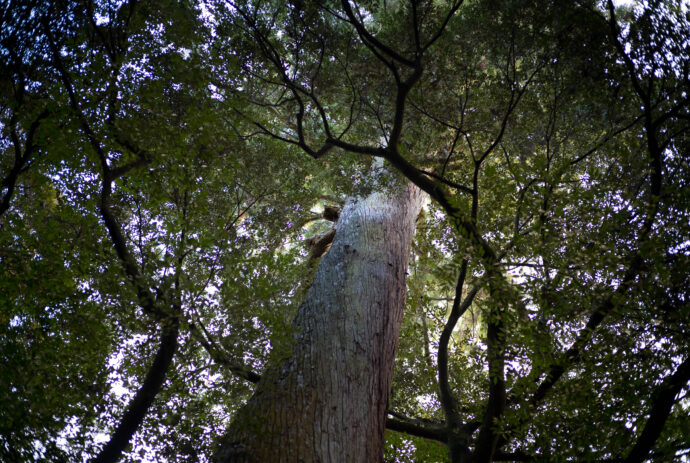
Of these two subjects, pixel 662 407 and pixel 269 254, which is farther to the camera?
pixel 269 254

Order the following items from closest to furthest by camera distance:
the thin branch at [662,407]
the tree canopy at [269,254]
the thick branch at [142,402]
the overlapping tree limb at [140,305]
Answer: the thin branch at [662,407]
the tree canopy at [269,254]
the overlapping tree limb at [140,305]
the thick branch at [142,402]

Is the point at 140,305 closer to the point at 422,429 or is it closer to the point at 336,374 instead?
the point at 336,374

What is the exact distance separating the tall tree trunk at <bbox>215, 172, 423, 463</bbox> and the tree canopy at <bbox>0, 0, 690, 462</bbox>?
308mm

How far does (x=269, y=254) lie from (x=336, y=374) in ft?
3.79

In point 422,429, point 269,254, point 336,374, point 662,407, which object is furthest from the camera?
point 422,429

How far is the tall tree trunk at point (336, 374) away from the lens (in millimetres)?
3268

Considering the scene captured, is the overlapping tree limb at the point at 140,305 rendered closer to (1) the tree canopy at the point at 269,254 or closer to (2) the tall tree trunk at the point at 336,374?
(1) the tree canopy at the point at 269,254

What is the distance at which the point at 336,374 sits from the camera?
3.82m

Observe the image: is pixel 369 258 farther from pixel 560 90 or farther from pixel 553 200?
pixel 560 90

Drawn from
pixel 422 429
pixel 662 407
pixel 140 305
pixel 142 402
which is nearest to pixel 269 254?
pixel 140 305

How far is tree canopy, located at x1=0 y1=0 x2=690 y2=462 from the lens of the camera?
2955 millimetres

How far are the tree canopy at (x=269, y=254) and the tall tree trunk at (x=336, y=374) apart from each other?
0.31m

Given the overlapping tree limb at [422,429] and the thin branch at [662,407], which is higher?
the overlapping tree limb at [422,429]

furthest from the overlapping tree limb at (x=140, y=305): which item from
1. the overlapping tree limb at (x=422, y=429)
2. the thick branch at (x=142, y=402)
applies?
the overlapping tree limb at (x=422, y=429)
